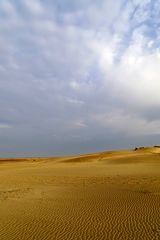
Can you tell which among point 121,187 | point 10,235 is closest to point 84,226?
point 10,235

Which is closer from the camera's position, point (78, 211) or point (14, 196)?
point (78, 211)

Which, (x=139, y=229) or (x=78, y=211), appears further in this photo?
(x=78, y=211)

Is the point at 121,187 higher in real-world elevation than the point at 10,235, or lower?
higher

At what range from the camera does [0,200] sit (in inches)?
622

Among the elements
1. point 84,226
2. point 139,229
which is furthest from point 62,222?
point 139,229

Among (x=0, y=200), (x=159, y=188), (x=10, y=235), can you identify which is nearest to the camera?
(x=10, y=235)

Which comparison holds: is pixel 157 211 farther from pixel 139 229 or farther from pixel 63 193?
pixel 63 193

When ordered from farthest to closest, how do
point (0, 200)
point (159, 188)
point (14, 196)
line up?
point (159, 188) < point (14, 196) < point (0, 200)

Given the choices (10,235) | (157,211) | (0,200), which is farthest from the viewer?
(0,200)

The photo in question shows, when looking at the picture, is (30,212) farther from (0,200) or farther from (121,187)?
(121,187)

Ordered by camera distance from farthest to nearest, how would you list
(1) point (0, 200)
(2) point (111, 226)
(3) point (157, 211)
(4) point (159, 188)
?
(4) point (159, 188) < (1) point (0, 200) < (3) point (157, 211) < (2) point (111, 226)

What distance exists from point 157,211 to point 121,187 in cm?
657

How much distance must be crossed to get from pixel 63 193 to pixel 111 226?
714 centimetres

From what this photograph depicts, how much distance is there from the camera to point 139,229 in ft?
34.4
